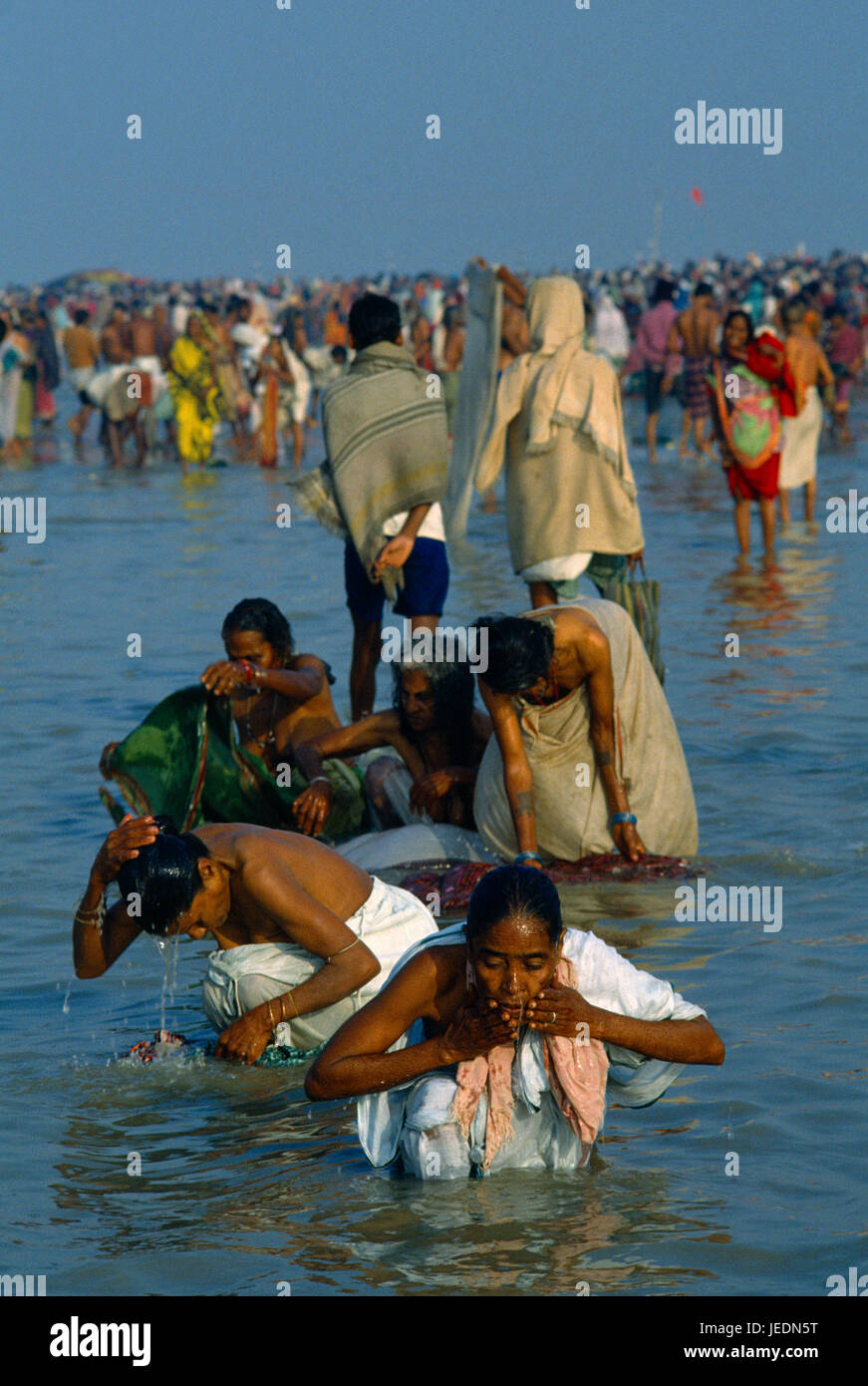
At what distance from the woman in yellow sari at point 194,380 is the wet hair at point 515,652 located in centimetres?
1420

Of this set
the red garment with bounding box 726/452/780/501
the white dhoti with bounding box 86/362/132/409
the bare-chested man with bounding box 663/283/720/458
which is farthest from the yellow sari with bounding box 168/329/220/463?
the red garment with bounding box 726/452/780/501

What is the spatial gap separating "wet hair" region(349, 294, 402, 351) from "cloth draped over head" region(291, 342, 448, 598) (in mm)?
45

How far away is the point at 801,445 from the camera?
47.4 feet

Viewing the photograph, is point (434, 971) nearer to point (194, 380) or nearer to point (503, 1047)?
point (503, 1047)

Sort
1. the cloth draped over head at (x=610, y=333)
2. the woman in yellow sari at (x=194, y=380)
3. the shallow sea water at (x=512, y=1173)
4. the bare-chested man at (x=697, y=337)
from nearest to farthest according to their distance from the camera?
the shallow sea water at (x=512, y=1173) → the bare-chested man at (x=697, y=337) → the woman in yellow sari at (x=194, y=380) → the cloth draped over head at (x=610, y=333)

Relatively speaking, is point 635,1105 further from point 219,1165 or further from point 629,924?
point 629,924

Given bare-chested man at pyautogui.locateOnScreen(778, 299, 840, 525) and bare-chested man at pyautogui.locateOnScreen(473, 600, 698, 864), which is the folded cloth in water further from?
bare-chested man at pyautogui.locateOnScreen(778, 299, 840, 525)

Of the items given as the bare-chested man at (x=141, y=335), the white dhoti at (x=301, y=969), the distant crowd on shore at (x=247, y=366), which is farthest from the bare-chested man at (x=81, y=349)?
the white dhoti at (x=301, y=969)

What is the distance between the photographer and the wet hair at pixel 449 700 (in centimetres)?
639

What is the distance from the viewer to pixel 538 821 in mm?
6410

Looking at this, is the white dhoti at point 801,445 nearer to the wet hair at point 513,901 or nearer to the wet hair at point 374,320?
the wet hair at point 374,320

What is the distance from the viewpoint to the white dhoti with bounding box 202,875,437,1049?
4.86 meters

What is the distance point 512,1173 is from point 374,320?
4274 millimetres

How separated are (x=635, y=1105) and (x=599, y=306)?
26.4m
